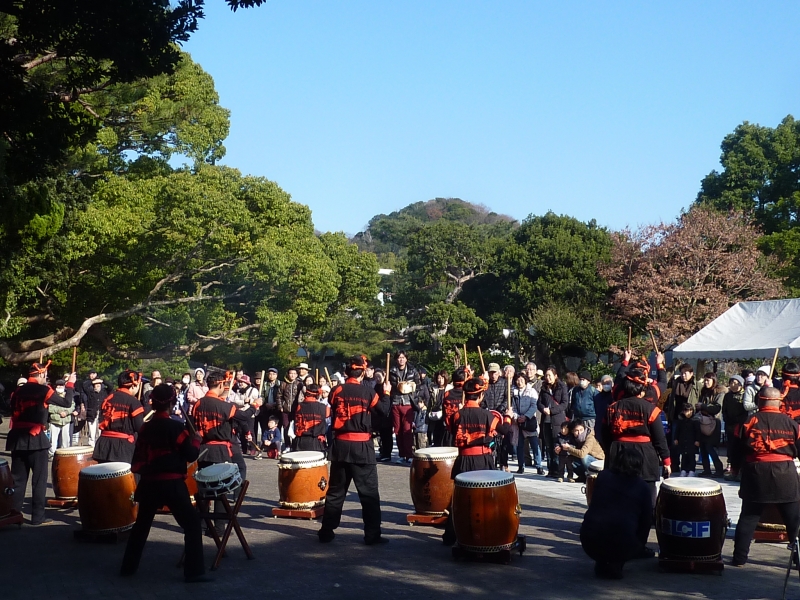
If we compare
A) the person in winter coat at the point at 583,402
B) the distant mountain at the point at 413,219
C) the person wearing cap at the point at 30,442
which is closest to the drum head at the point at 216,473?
the person wearing cap at the point at 30,442

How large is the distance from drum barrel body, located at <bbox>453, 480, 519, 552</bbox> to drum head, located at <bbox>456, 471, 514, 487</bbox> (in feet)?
0.09

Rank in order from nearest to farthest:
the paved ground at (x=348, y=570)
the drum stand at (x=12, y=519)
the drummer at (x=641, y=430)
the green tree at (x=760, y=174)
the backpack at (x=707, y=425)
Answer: the paved ground at (x=348, y=570)
the drummer at (x=641, y=430)
the drum stand at (x=12, y=519)
the backpack at (x=707, y=425)
the green tree at (x=760, y=174)

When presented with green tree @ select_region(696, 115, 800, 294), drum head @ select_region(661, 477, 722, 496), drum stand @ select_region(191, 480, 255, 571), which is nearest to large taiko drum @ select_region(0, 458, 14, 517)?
drum stand @ select_region(191, 480, 255, 571)

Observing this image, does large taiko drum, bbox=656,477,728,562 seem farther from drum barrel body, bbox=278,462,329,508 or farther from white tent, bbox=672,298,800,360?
white tent, bbox=672,298,800,360

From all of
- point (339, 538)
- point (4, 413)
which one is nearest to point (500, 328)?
point (4, 413)

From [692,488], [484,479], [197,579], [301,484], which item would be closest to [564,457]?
[301,484]

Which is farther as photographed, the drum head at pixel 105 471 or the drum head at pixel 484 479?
the drum head at pixel 105 471

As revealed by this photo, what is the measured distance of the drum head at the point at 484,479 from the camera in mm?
8305

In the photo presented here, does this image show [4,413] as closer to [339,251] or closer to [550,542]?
[339,251]

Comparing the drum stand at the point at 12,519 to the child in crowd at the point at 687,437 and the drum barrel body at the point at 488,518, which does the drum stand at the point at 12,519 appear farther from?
the child in crowd at the point at 687,437

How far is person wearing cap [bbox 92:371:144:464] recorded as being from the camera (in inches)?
428

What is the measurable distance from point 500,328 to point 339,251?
7.77 m

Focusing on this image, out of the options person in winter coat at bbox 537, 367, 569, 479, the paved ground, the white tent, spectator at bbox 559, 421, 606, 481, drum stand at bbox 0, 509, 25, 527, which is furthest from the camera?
the white tent

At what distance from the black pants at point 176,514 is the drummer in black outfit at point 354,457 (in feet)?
6.06
